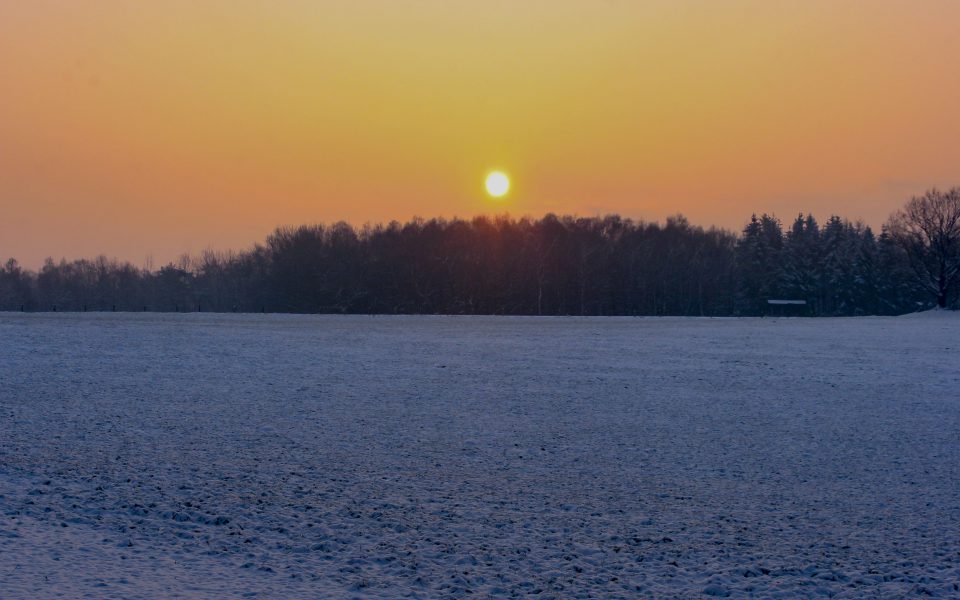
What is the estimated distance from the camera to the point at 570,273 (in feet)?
346

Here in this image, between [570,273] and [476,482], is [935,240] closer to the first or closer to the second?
[570,273]

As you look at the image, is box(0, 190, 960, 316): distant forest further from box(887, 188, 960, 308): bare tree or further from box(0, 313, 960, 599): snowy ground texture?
box(0, 313, 960, 599): snowy ground texture

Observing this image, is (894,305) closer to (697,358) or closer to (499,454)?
(697,358)

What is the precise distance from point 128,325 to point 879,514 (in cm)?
4267

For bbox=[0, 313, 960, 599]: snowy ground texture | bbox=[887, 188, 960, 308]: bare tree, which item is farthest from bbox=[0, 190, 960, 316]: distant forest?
bbox=[0, 313, 960, 599]: snowy ground texture

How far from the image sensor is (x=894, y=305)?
105 metres

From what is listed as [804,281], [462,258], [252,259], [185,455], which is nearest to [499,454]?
[185,455]

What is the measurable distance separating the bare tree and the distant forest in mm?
8017

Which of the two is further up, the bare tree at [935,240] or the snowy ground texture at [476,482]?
the bare tree at [935,240]

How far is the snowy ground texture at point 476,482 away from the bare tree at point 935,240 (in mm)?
68939

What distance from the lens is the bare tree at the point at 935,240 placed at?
83.8 m

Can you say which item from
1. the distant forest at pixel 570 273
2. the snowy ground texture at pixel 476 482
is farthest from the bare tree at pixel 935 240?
the snowy ground texture at pixel 476 482

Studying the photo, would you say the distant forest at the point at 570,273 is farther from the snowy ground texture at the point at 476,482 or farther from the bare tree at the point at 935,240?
the snowy ground texture at the point at 476,482

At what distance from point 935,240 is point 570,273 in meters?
40.9
